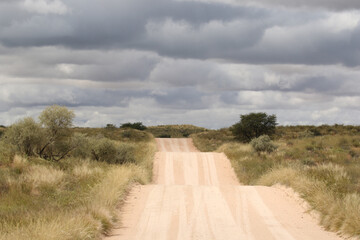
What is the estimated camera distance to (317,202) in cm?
1260

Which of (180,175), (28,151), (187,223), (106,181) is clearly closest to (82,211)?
(187,223)

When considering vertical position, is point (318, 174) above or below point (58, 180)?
above

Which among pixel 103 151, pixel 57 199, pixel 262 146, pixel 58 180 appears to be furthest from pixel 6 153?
pixel 262 146

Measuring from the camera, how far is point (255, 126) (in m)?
48.0

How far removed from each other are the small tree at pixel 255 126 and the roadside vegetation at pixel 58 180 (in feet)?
57.1

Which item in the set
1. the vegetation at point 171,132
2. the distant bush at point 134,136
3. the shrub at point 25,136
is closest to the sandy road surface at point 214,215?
the shrub at point 25,136

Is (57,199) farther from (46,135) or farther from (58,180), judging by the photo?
(46,135)

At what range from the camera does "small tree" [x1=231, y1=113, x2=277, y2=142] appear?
4812 cm

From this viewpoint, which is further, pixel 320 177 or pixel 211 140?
pixel 211 140

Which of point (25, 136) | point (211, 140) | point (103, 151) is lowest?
point (211, 140)

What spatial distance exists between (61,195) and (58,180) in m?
2.47

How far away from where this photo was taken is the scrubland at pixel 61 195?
28.6ft

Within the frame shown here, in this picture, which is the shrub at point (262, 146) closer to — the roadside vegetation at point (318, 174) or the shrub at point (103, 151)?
the roadside vegetation at point (318, 174)

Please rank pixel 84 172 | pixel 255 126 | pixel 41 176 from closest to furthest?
pixel 41 176 → pixel 84 172 → pixel 255 126
